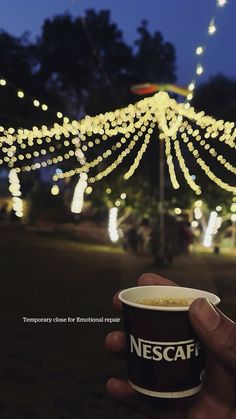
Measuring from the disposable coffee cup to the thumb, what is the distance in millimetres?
18

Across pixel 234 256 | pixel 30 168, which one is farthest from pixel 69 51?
pixel 234 256

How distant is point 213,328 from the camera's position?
51cm

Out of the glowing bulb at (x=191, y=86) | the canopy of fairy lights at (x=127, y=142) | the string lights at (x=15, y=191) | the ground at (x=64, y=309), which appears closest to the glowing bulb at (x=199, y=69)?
the canopy of fairy lights at (x=127, y=142)

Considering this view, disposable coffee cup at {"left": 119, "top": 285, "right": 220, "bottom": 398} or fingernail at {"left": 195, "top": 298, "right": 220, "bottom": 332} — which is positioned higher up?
fingernail at {"left": 195, "top": 298, "right": 220, "bottom": 332}

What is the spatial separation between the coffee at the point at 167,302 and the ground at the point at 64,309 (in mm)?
1210

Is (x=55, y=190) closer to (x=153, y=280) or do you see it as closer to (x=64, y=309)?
(x=64, y=309)

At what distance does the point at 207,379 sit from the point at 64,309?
2.18 metres

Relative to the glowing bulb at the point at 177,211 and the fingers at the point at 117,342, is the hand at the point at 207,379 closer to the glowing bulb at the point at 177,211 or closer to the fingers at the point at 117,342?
the fingers at the point at 117,342

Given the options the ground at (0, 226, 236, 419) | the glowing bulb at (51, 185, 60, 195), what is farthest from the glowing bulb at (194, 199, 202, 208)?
the glowing bulb at (51, 185, 60, 195)

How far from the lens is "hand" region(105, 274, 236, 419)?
1.68 ft

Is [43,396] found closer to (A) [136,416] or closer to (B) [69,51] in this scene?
(A) [136,416]

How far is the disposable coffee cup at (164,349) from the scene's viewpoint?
530 mm

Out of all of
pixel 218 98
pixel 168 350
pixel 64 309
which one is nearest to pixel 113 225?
pixel 64 309

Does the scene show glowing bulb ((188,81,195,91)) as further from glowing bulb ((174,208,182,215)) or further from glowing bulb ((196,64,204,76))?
glowing bulb ((174,208,182,215))
